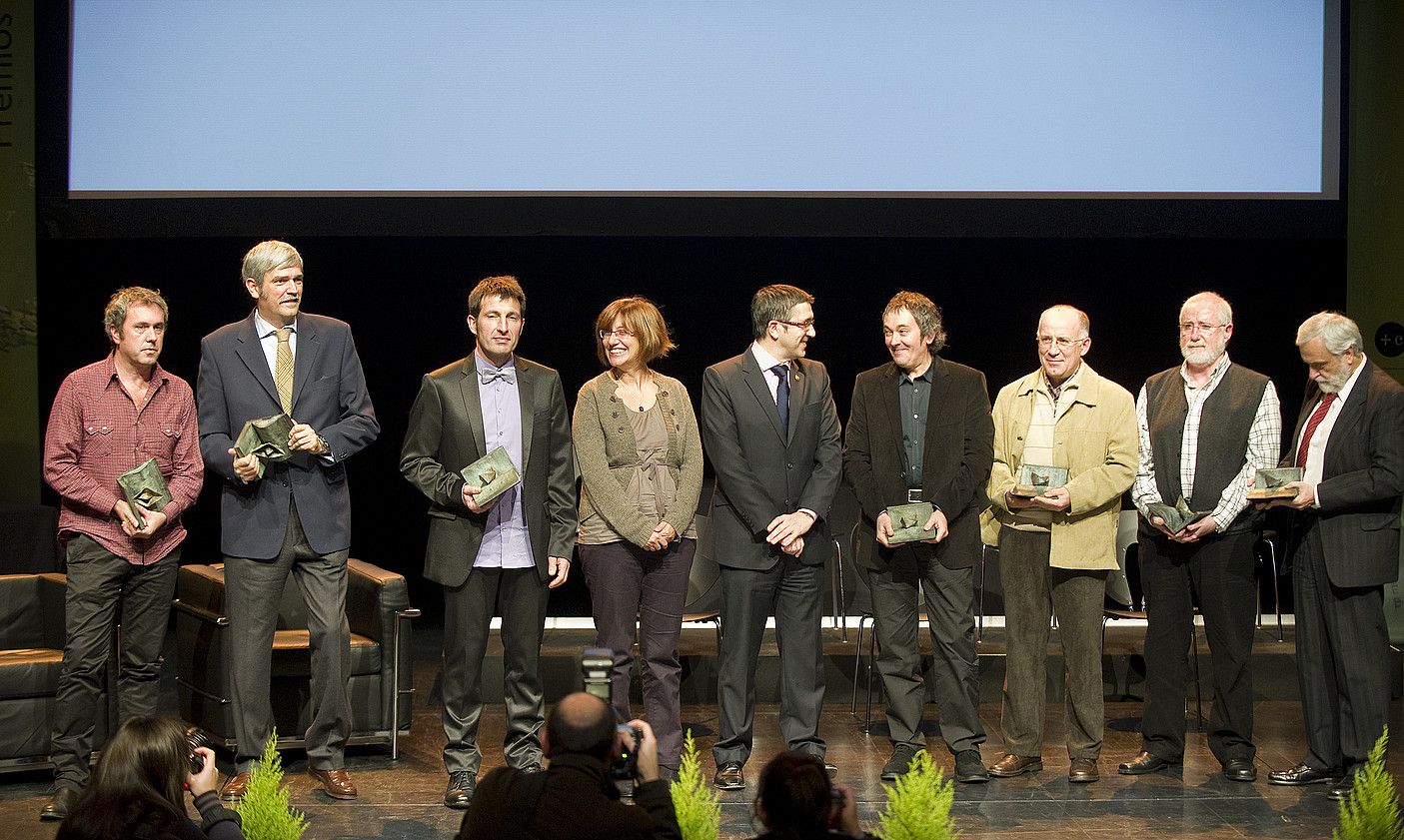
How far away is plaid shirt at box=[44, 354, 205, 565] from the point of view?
15.0 feet

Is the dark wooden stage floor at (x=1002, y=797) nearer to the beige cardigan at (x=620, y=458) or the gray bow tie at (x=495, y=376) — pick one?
the beige cardigan at (x=620, y=458)

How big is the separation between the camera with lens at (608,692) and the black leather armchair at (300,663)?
251 centimetres

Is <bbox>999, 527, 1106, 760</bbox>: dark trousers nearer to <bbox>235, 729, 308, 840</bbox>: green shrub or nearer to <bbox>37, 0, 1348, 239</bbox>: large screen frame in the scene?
<bbox>37, 0, 1348, 239</bbox>: large screen frame

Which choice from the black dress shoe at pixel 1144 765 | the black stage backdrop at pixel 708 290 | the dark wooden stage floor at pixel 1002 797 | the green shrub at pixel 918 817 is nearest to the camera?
the green shrub at pixel 918 817

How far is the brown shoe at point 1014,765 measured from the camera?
5.02 metres

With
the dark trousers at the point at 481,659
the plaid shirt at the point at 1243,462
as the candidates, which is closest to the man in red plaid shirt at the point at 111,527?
the dark trousers at the point at 481,659

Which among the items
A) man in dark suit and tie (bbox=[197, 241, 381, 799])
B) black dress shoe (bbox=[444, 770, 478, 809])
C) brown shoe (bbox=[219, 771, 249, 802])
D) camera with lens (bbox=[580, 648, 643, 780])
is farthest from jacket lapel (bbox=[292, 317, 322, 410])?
camera with lens (bbox=[580, 648, 643, 780])

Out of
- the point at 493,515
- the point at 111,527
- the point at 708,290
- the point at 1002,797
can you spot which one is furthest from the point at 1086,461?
the point at 111,527

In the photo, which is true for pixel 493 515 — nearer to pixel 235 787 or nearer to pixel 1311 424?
pixel 235 787

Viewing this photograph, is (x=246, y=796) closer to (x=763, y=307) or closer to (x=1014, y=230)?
(x=763, y=307)

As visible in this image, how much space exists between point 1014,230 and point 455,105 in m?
2.58

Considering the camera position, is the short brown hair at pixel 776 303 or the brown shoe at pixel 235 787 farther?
the short brown hair at pixel 776 303

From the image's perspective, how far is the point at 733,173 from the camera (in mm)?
6645

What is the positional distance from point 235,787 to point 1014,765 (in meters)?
2.56
